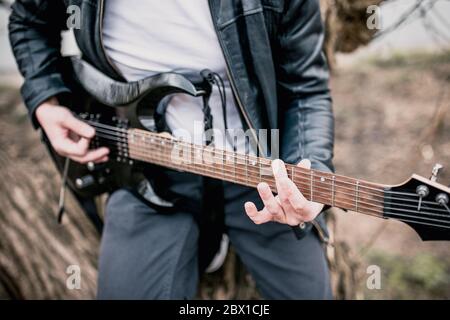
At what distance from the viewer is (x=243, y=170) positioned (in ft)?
5.00

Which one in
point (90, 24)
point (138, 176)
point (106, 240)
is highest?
point (90, 24)

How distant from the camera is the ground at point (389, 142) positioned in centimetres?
308

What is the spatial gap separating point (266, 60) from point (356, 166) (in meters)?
2.96

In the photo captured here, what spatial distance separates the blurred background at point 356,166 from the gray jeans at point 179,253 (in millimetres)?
399

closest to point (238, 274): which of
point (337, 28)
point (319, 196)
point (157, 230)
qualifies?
point (157, 230)

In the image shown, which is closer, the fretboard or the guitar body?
the fretboard

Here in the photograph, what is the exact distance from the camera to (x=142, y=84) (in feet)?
5.50

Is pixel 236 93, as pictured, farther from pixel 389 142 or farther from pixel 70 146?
pixel 389 142

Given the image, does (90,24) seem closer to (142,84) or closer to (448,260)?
(142,84)

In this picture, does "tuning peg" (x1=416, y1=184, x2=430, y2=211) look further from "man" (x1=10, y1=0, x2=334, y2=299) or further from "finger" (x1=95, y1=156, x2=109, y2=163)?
"finger" (x1=95, y1=156, x2=109, y2=163)

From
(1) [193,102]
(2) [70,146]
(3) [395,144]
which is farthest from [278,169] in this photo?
(3) [395,144]

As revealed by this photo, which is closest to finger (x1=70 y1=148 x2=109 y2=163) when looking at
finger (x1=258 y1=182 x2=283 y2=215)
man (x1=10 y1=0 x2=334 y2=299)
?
man (x1=10 y1=0 x2=334 y2=299)

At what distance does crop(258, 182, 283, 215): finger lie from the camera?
134 centimetres
